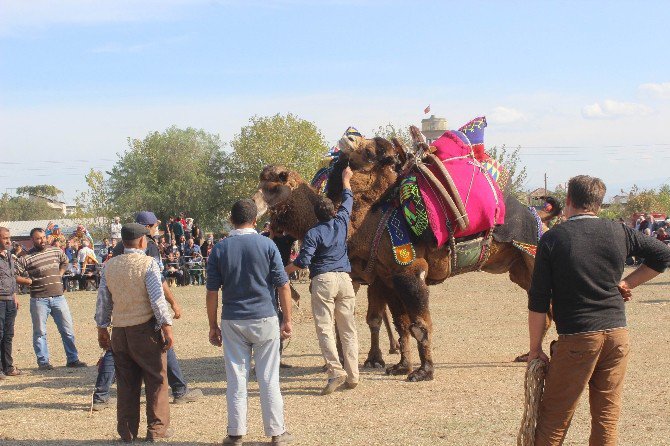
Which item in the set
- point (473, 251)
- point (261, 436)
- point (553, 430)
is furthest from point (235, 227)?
point (473, 251)

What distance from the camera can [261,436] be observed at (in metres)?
6.64

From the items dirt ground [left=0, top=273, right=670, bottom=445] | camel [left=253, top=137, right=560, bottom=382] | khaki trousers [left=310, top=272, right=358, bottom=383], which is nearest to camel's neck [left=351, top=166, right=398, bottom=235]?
camel [left=253, top=137, right=560, bottom=382]

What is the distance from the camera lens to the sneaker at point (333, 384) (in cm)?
798

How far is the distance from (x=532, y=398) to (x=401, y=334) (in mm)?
4271

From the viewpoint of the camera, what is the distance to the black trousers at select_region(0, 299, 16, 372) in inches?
405

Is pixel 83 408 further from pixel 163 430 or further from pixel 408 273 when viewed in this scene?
pixel 408 273

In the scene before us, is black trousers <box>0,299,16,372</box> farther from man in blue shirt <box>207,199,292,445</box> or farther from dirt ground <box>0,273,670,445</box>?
man in blue shirt <box>207,199,292,445</box>

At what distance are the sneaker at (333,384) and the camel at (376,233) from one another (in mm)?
1000

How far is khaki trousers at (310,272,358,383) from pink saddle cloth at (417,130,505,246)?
1.24m

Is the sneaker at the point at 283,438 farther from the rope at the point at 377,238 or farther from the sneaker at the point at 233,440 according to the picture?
the rope at the point at 377,238

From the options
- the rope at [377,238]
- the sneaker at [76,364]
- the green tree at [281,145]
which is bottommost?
the sneaker at [76,364]

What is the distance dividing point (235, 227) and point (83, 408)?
304 centimetres

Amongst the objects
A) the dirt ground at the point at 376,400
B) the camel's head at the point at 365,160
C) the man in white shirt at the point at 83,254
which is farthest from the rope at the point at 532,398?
the man in white shirt at the point at 83,254

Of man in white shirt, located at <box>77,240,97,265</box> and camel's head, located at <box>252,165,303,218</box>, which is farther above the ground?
camel's head, located at <box>252,165,303,218</box>
